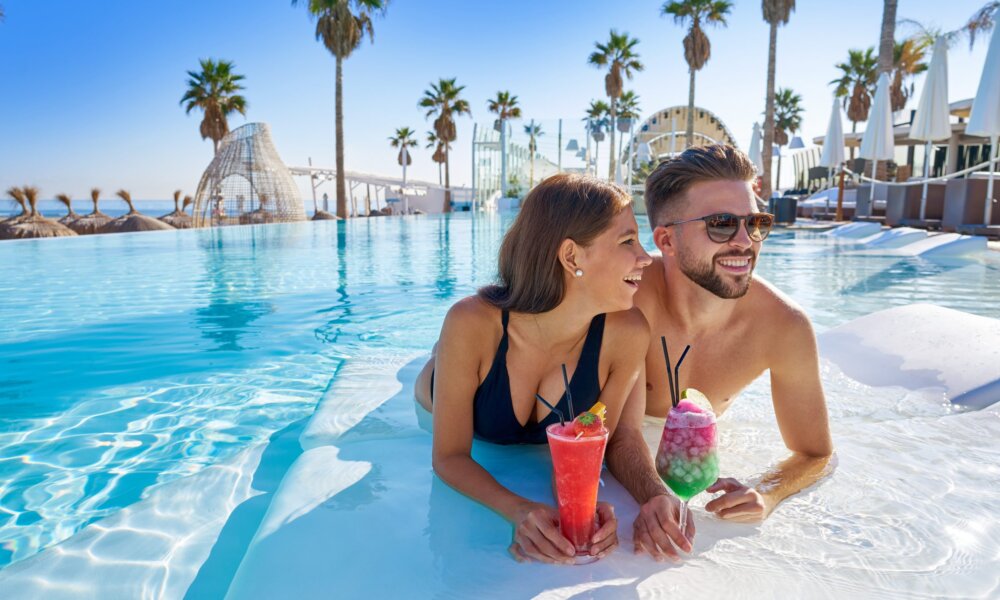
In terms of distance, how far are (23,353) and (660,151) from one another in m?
39.5

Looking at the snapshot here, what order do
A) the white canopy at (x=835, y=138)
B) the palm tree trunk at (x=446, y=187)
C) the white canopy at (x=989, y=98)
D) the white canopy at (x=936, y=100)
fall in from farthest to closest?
the palm tree trunk at (x=446, y=187) < the white canopy at (x=835, y=138) < the white canopy at (x=936, y=100) < the white canopy at (x=989, y=98)

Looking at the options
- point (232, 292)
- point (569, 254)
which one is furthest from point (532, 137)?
point (569, 254)

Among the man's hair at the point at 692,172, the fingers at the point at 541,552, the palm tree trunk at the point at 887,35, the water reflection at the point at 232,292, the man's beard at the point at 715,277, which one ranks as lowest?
the water reflection at the point at 232,292

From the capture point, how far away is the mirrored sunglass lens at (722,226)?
76.5 inches

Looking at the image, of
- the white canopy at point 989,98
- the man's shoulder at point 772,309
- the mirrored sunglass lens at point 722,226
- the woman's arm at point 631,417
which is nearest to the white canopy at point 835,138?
the white canopy at point 989,98

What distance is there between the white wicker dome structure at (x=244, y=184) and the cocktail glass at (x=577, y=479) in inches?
921

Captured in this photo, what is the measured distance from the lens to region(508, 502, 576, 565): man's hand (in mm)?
1418

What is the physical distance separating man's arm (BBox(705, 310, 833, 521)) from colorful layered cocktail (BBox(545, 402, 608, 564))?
76 centimetres

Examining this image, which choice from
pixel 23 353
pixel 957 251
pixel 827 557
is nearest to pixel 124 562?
pixel 827 557

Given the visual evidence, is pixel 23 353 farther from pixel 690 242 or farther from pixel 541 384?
pixel 690 242

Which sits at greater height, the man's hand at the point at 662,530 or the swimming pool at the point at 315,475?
the man's hand at the point at 662,530

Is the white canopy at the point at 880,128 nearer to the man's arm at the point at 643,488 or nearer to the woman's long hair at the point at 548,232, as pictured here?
the man's arm at the point at 643,488

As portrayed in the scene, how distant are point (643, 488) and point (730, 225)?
860 millimetres

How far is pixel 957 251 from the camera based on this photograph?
31.0 ft
